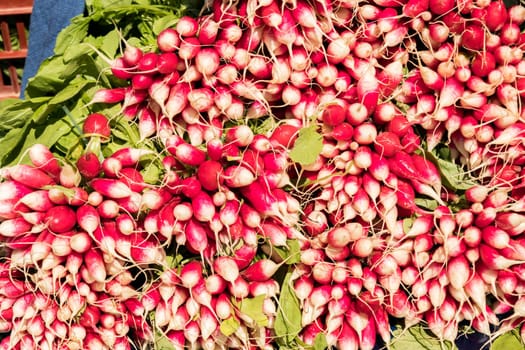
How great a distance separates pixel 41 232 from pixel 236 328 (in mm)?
646

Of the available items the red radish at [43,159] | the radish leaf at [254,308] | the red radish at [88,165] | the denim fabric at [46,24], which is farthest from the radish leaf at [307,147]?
the denim fabric at [46,24]

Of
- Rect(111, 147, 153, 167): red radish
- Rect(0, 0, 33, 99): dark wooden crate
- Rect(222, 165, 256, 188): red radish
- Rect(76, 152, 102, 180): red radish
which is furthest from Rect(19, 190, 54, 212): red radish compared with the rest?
Rect(0, 0, 33, 99): dark wooden crate

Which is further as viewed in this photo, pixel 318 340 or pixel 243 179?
→ pixel 318 340

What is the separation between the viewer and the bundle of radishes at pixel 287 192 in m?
1.51

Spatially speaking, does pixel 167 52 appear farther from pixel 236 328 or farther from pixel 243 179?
pixel 236 328

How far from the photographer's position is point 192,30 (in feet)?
5.14

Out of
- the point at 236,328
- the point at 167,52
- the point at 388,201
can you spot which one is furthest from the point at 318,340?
the point at 167,52

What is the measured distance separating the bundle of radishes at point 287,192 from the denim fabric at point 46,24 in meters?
0.41

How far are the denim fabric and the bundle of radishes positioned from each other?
414 mm

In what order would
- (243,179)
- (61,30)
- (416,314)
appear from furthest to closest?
(61,30)
(416,314)
(243,179)

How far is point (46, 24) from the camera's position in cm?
197

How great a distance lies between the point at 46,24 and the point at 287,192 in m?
1.14

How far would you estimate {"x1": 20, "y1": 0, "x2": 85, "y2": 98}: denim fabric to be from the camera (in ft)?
6.22

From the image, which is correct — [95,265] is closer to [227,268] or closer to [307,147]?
[227,268]
